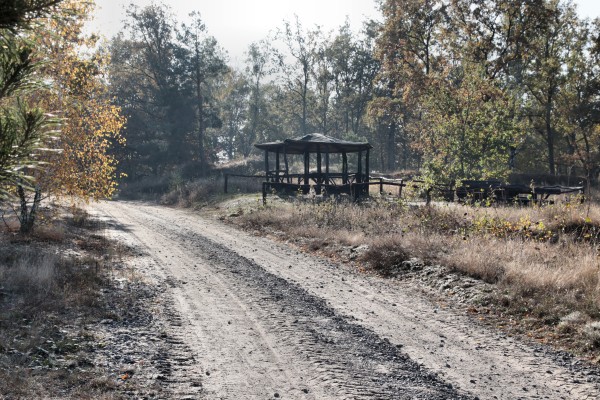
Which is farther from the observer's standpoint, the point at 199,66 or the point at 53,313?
the point at 199,66

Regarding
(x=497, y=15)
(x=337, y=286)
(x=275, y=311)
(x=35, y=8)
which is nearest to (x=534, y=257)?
(x=337, y=286)

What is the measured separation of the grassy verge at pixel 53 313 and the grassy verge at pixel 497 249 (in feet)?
19.3

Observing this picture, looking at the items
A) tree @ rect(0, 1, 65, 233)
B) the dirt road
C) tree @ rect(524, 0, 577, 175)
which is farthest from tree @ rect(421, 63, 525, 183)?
tree @ rect(524, 0, 577, 175)

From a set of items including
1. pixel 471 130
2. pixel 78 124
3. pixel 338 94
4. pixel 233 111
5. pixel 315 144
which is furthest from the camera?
pixel 233 111

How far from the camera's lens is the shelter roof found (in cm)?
2702

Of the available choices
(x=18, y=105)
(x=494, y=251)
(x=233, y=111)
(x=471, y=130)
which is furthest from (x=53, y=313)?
(x=233, y=111)

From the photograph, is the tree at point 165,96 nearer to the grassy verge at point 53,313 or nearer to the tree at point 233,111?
the tree at point 233,111

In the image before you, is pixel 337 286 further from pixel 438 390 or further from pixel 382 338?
pixel 438 390

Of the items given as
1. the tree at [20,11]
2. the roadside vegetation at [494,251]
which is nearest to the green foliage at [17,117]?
the tree at [20,11]

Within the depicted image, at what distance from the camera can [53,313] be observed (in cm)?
708

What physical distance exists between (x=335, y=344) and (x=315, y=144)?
22.2 metres

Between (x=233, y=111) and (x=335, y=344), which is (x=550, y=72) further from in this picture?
(x=233, y=111)

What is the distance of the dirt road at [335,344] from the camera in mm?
4941

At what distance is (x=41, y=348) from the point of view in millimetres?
5680
